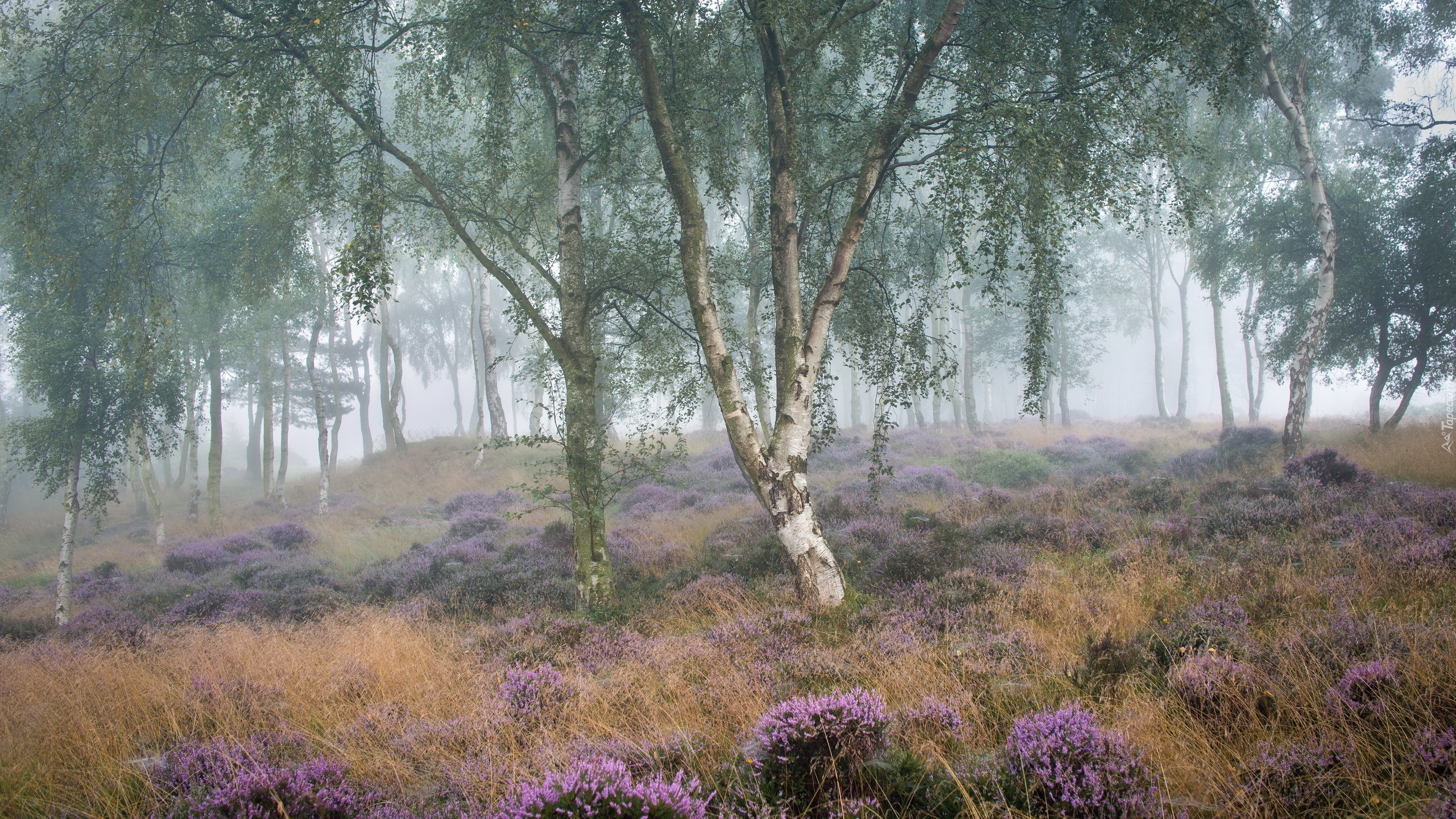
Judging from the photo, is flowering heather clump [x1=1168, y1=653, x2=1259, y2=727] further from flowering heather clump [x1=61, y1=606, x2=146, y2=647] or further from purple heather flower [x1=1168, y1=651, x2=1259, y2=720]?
flowering heather clump [x1=61, y1=606, x2=146, y2=647]

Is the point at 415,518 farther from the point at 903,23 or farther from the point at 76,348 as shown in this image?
the point at 903,23

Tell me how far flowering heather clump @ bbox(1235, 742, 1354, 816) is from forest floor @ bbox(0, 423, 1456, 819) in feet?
0.07

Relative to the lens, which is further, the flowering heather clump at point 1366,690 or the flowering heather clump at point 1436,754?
the flowering heather clump at point 1366,690

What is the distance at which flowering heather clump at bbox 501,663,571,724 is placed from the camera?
468cm

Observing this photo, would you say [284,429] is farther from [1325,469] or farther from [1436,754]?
[1325,469]

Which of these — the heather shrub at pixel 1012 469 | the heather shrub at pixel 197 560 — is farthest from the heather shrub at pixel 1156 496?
the heather shrub at pixel 197 560

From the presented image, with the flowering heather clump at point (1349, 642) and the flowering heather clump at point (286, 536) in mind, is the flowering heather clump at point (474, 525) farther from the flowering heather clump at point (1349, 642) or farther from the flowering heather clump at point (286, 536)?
the flowering heather clump at point (1349, 642)

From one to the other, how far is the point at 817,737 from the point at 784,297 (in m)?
5.56

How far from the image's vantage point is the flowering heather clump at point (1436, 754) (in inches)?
111

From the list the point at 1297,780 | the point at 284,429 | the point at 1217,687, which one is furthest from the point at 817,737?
the point at 284,429

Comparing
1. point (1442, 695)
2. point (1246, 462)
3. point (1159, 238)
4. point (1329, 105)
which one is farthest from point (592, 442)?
point (1159, 238)

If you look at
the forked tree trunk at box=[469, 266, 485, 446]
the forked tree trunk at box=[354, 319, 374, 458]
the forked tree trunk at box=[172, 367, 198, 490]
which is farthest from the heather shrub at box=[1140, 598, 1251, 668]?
the forked tree trunk at box=[354, 319, 374, 458]

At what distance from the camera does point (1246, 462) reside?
14.4 m

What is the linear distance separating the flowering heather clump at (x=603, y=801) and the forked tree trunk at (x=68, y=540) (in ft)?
43.0
